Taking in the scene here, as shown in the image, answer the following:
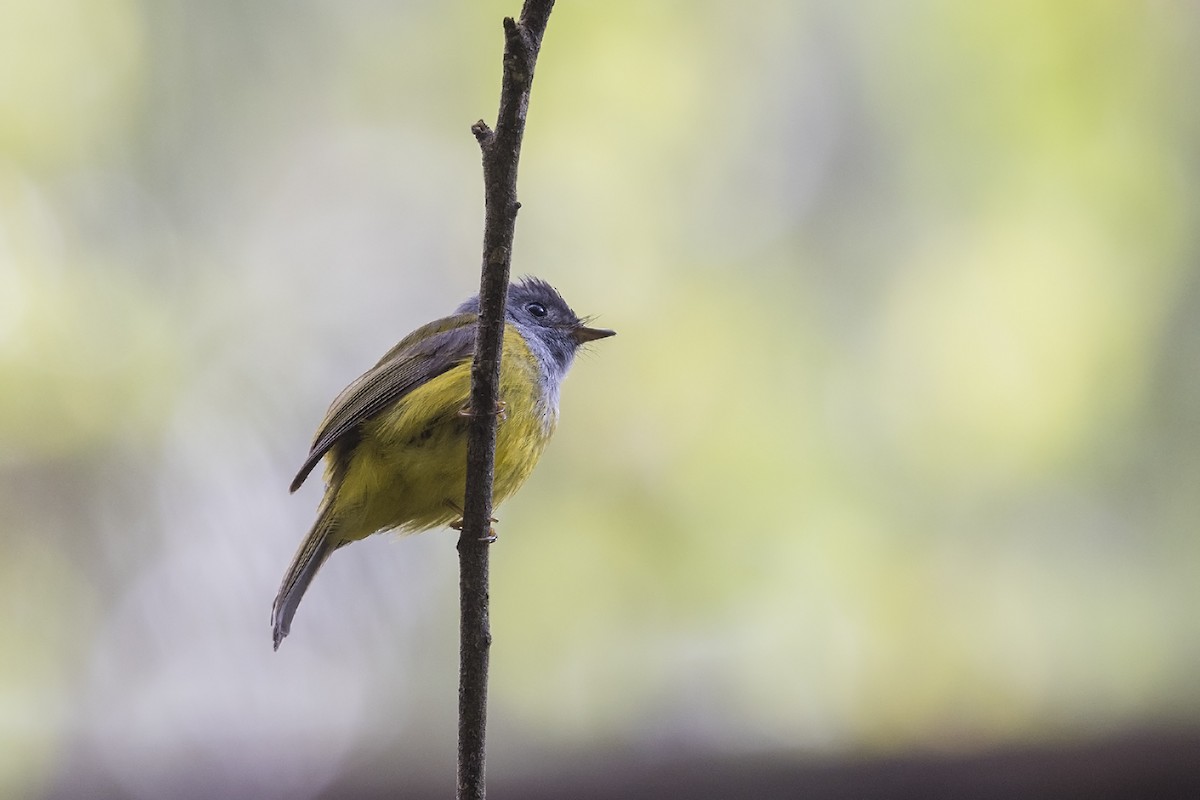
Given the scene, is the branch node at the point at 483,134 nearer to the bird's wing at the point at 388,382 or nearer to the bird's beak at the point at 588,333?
A: the bird's wing at the point at 388,382

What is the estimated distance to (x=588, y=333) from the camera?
3391mm

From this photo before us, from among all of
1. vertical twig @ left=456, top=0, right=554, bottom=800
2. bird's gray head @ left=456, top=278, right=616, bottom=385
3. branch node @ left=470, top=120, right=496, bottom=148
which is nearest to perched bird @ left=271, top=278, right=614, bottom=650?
bird's gray head @ left=456, top=278, right=616, bottom=385

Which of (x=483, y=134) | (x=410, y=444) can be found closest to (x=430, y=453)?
(x=410, y=444)

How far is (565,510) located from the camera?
3.68m

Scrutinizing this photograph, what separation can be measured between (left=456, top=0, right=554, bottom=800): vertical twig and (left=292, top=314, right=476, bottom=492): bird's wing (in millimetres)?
897

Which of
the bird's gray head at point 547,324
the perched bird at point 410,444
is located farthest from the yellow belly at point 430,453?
the bird's gray head at point 547,324

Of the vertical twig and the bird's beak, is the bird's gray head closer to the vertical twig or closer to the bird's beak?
the bird's beak

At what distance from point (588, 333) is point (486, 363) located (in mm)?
1564

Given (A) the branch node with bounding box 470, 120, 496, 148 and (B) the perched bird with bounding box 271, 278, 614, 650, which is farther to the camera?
(B) the perched bird with bounding box 271, 278, 614, 650

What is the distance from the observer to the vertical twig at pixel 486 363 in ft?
5.52

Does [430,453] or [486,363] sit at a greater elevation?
[430,453]

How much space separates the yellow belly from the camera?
2.70 metres

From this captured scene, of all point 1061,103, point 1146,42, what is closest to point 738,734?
point 1061,103

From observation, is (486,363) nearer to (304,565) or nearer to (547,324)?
(304,565)
